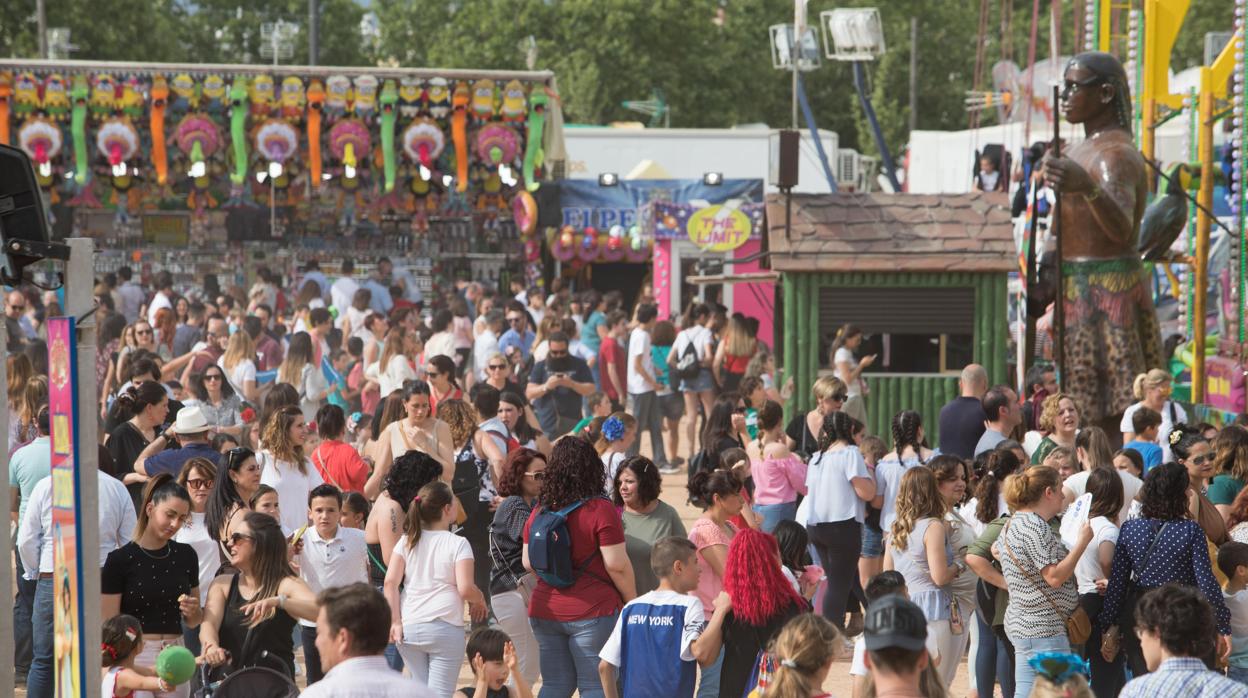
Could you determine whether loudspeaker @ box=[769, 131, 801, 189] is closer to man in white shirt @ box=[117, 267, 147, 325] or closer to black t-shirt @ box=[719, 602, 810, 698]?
black t-shirt @ box=[719, 602, 810, 698]

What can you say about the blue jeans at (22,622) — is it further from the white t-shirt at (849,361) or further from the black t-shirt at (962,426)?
the white t-shirt at (849,361)

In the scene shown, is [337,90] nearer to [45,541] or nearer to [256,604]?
[45,541]

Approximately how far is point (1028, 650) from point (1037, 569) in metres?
0.34

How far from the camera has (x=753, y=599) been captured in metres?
6.42

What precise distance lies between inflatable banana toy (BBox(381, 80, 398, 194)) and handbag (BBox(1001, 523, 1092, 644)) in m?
18.0

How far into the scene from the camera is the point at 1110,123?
12141 millimetres

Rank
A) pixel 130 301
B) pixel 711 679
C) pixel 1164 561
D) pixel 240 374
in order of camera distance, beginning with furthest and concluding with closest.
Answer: pixel 130 301 < pixel 240 374 < pixel 1164 561 < pixel 711 679

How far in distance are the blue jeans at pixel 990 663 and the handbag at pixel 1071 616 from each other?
1.83ft

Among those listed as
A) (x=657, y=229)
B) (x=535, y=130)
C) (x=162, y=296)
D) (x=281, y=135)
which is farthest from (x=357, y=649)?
(x=657, y=229)

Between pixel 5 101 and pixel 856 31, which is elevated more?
pixel 856 31

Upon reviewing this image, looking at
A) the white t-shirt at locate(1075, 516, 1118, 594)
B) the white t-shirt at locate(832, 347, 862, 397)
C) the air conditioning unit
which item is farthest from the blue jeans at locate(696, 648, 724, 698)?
the air conditioning unit

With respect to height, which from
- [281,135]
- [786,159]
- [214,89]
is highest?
[214,89]

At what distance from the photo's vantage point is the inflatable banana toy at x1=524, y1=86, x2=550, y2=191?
24.0 m

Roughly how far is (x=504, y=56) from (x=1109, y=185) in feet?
148
